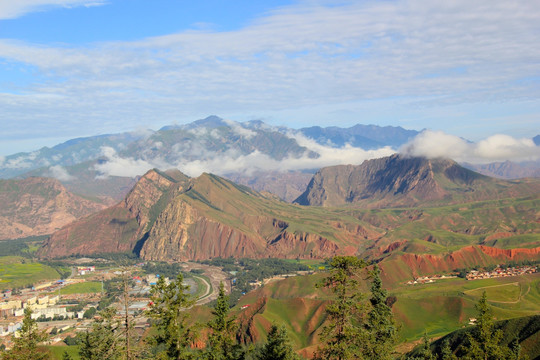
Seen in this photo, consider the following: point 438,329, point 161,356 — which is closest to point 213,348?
point 161,356

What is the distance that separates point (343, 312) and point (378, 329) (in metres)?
12.2

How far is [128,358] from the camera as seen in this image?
135 feet

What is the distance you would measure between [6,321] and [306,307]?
117709mm

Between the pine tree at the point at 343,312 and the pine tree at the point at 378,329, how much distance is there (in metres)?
3.55

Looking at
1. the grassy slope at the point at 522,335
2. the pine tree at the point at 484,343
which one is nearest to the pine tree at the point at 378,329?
the pine tree at the point at 484,343

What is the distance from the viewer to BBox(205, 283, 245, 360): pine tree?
47.2 m

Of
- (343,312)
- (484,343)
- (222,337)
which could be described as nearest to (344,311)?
(343,312)

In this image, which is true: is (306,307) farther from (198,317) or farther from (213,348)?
(213,348)

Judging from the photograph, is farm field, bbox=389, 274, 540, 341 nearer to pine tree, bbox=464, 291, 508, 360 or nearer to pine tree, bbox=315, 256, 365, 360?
pine tree, bbox=464, 291, 508, 360

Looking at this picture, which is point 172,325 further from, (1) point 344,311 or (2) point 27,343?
(2) point 27,343

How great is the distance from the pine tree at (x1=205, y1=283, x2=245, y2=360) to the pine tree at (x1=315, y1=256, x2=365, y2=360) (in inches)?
396

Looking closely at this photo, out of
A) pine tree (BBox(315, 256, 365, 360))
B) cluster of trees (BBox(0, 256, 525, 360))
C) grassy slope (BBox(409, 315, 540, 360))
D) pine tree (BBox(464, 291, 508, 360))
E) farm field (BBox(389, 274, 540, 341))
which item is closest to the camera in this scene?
pine tree (BBox(315, 256, 365, 360))

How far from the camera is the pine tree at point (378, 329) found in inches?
1855

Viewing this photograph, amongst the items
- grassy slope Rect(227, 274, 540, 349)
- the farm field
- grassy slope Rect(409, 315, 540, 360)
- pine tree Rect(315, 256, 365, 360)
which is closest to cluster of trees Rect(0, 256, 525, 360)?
pine tree Rect(315, 256, 365, 360)
